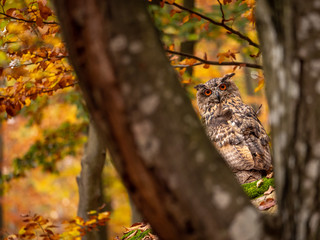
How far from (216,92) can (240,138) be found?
1.13 metres

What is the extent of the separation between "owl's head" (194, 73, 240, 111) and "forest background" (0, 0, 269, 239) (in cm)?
31

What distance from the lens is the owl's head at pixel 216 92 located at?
245 inches

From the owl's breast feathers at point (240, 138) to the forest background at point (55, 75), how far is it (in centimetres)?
65

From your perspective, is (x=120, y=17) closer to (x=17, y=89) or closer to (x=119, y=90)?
(x=119, y=90)

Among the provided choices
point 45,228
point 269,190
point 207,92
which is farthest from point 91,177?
point 269,190

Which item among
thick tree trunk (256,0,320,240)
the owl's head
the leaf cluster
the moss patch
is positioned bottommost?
the moss patch

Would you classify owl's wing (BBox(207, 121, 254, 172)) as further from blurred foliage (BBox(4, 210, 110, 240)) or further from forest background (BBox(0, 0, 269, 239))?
blurred foliage (BBox(4, 210, 110, 240))

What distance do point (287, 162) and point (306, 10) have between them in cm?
71

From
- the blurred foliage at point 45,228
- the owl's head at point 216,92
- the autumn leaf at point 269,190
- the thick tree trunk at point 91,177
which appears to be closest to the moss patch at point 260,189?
the autumn leaf at point 269,190

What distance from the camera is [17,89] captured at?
5.00 m

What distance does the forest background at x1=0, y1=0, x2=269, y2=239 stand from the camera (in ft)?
16.0

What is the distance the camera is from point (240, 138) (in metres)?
5.38

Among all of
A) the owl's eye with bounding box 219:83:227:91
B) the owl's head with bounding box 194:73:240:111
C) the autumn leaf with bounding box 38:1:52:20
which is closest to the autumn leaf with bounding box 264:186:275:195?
the owl's head with bounding box 194:73:240:111

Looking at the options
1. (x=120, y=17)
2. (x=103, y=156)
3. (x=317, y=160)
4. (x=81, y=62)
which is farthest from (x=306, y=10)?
(x=103, y=156)
